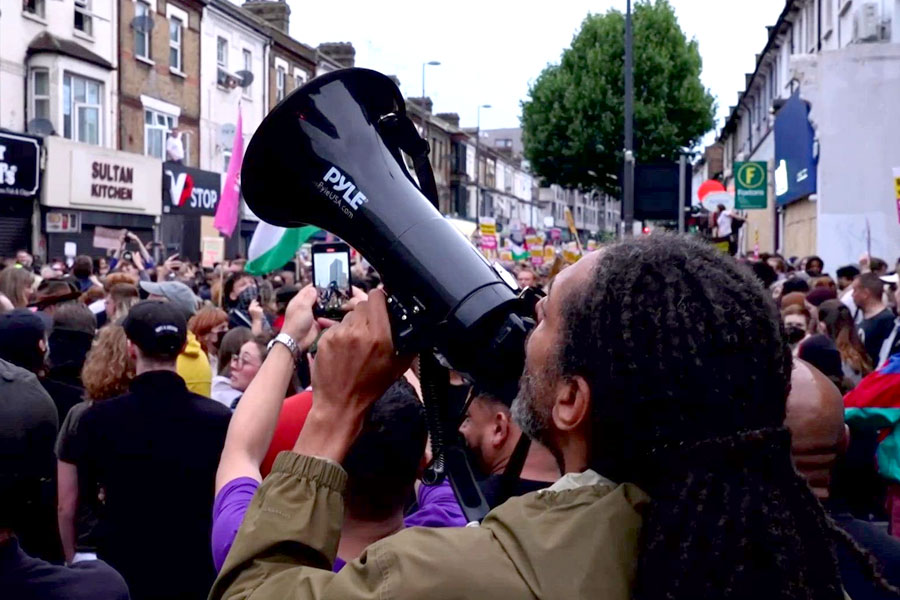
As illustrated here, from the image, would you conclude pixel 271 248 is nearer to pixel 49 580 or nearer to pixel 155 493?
pixel 155 493

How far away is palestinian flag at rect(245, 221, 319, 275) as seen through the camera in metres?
8.60

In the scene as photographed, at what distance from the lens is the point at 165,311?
398 centimetres

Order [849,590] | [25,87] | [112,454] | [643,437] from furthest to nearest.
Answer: [25,87] < [112,454] < [849,590] < [643,437]

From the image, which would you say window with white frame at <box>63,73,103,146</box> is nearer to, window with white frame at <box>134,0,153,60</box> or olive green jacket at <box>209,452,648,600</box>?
window with white frame at <box>134,0,153,60</box>

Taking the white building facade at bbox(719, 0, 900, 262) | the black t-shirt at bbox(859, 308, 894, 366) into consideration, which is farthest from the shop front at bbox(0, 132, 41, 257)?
the black t-shirt at bbox(859, 308, 894, 366)

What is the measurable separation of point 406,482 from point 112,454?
1489 mm

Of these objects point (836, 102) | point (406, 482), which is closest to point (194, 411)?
point (406, 482)

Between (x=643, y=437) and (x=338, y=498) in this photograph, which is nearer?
(x=643, y=437)

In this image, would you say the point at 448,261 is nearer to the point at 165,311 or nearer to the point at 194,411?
the point at 194,411

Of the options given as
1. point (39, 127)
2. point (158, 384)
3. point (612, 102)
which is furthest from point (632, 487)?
point (612, 102)

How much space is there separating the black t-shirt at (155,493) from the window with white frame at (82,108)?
19201 millimetres

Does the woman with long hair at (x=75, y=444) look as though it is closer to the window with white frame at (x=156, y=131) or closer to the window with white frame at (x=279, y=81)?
the window with white frame at (x=156, y=131)

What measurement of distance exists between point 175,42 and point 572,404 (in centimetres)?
2610

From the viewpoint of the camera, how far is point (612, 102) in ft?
132
